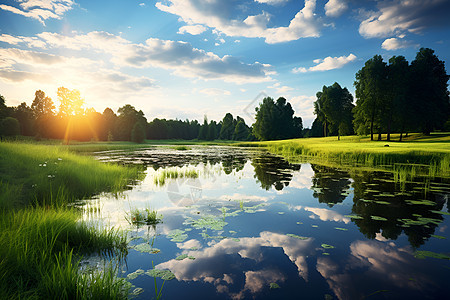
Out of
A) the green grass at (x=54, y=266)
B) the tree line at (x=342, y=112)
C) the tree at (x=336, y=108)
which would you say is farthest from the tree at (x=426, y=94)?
the green grass at (x=54, y=266)

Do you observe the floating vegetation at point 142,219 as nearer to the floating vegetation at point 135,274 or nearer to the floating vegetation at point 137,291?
the floating vegetation at point 135,274

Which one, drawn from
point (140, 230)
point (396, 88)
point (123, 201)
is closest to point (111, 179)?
point (123, 201)

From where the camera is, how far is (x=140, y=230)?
6199 millimetres

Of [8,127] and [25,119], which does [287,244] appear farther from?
[25,119]

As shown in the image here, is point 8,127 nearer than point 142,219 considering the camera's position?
No

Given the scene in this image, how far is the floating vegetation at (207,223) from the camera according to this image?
6543 mm

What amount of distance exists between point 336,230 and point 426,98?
54.0 metres

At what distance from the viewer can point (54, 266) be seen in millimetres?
3164

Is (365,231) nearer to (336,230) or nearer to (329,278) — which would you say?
(336,230)

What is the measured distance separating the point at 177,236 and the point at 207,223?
1.18 meters

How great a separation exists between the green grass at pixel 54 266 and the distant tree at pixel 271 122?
82.1 m

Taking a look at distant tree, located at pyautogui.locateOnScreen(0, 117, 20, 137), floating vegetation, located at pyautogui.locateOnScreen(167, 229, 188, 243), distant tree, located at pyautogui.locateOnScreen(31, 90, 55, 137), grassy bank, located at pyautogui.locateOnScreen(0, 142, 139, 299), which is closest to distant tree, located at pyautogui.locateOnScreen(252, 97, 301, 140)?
distant tree, located at pyautogui.locateOnScreen(31, 90, 55, 137)

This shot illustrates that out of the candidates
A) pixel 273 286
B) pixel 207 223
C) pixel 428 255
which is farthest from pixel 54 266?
pixel 428 255

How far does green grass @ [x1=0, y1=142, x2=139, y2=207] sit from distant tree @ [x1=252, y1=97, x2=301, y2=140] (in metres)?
75.7
